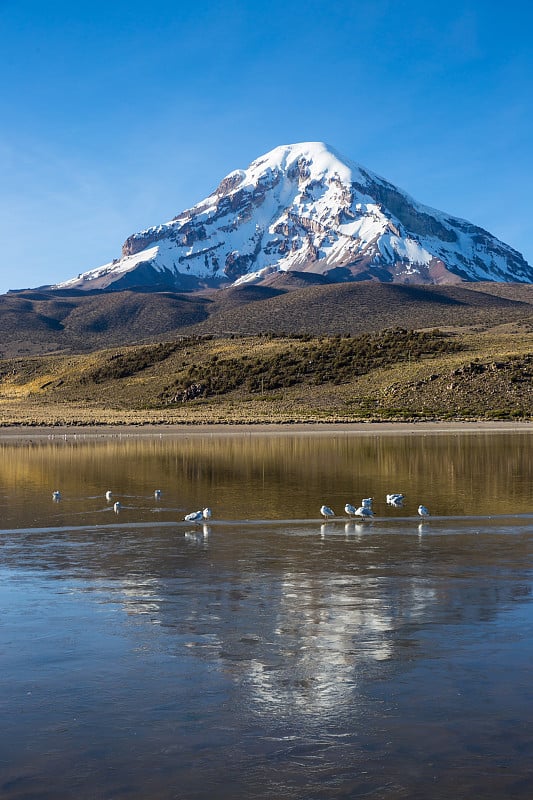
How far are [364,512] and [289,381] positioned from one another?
62.5 meters

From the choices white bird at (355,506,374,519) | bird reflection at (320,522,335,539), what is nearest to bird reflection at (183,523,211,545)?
bird reflection at (320,522,335,539)

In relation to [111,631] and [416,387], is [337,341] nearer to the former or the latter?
[416,387]

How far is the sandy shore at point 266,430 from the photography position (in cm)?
5572

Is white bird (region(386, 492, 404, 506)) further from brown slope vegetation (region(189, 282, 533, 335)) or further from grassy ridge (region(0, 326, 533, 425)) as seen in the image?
brown slope vegetation (region(189, 282, 533, 335))

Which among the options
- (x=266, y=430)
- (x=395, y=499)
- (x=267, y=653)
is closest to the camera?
(x=267, y=653)

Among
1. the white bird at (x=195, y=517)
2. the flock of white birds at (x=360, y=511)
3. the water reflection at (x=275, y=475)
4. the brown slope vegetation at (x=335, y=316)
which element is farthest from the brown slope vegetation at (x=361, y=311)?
the white bird at (x=195, y=517)

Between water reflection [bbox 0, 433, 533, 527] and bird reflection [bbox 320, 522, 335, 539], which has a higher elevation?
water reflection [bbox 0, 433, 533, 527]

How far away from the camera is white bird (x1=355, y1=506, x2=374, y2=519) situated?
67.1 ft

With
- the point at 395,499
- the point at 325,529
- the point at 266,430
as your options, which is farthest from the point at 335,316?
the point at 325,529

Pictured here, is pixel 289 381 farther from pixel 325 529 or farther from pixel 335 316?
pixel 335 316

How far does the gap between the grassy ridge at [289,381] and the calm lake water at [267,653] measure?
150 feet

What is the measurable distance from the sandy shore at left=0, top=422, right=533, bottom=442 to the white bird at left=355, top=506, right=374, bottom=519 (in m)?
33.5

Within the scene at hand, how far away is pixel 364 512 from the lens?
20484 millimetres

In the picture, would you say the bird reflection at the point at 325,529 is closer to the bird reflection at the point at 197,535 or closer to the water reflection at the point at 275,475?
the water reflection at the point at 275,475
